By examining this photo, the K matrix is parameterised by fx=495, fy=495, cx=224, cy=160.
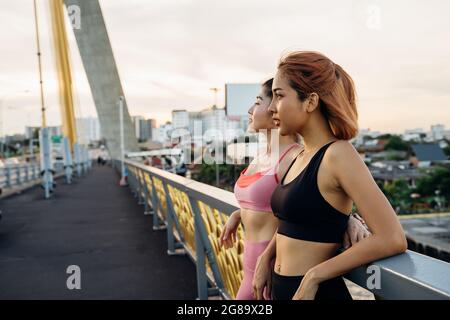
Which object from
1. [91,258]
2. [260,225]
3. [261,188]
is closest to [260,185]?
[261,188]

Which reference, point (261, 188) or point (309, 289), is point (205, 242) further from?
point (309, 289)

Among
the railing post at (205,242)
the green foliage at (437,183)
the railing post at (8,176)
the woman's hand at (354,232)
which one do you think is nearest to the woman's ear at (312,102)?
the woman's hand at (354,232)

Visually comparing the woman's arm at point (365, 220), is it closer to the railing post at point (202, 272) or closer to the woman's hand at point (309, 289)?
the woman's hand at point (309, 289)

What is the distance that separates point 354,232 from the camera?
1454mm

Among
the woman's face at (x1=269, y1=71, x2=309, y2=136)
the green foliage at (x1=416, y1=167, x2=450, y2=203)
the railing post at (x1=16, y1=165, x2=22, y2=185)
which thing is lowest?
the green foliage at (x1=416, y1=167, x2=450, y2=203)

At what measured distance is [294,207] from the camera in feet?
5.00

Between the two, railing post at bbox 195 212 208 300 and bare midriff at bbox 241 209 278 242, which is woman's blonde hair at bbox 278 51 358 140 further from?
railing post at bbox 195 212 208 300

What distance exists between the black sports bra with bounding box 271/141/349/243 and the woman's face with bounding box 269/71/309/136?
150 mm

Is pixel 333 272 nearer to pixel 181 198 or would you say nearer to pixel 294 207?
pixel 294 207

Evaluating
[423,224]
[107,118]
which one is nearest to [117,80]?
[107,118]

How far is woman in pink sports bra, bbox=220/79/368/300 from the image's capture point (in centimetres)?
209

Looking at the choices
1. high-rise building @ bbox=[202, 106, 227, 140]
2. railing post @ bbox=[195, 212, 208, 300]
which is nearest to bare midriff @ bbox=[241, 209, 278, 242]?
railing post @ bbox=[195, 212, 208, 300]

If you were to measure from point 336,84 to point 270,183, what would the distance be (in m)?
0.64

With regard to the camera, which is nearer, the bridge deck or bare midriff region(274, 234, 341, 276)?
bare midriff region(274, 234, 341, 276)
